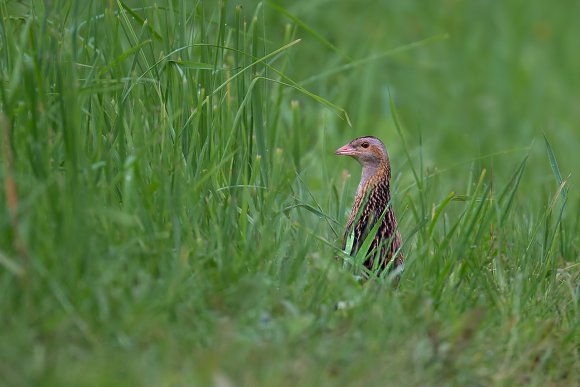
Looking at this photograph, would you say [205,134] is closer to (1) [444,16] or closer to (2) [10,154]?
(2) [10,154]

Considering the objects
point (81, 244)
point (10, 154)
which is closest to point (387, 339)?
point (81, 244)

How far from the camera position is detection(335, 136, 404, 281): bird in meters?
4.94

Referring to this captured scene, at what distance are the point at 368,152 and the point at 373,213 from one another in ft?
2.02

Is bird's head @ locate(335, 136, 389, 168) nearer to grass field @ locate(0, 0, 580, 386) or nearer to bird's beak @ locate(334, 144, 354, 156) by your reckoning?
bird's beak @ locate(334, 144, 354, 156)

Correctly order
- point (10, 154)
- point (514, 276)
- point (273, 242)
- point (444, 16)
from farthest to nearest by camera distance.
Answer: point (444, 16) → point (514, 276) → point (273, 242) → point (10, 154)

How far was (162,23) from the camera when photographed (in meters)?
5.05

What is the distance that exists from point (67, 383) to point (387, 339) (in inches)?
46.1

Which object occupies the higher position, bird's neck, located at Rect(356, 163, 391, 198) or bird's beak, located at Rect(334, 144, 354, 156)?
bird's beak, located at Rect(334, 144, 354, 156)

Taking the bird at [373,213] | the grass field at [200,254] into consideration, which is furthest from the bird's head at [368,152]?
the grass field at [200,254]

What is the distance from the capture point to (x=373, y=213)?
5.32 meters

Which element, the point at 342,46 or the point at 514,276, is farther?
the point at 342,46

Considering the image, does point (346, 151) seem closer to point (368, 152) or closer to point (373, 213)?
point (368, 152)

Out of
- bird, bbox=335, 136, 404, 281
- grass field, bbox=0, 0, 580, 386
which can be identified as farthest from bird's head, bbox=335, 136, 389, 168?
grass field, bbox=0, 0, 580, 386

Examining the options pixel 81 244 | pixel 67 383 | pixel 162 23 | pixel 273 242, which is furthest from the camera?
pixel 162 23
